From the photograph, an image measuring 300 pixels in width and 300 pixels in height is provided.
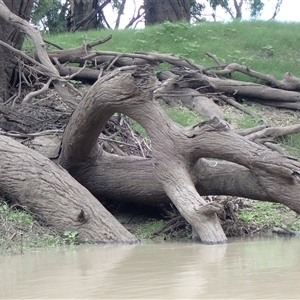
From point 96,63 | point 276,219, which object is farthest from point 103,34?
point 276,219

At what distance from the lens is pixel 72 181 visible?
7.83 m

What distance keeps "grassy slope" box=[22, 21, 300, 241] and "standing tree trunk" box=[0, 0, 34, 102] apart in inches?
138

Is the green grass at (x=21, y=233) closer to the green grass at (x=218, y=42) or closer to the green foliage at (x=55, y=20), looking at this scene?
the green grass at (x=218, y=42)

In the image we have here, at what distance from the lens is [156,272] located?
4.94 m

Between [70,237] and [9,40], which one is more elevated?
[9,40]

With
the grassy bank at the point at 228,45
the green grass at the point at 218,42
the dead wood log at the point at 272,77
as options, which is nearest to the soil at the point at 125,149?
the grassy bank at the point at 228,45

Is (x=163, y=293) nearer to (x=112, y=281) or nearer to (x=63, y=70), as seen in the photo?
(x=112, y=281)

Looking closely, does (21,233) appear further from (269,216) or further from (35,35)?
(35,35)

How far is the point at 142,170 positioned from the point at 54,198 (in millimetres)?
1156

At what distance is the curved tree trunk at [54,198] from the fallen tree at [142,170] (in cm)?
1

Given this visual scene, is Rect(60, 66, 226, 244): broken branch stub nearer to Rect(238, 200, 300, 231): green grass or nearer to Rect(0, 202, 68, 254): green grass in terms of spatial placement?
Rect(0, 202, 68, 254): green grass

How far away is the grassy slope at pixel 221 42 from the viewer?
1572 centimetres

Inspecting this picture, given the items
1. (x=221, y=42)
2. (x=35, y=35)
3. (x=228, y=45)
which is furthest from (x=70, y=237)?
(x=221, y=42)

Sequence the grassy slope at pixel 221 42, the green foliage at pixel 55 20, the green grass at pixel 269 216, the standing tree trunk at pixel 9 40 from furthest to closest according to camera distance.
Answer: the green foliage at pixel 55 20, the grassy slope at pixel 221 42, the standing tree trunk at pixel 9 40, the green grass at pixel 269 216
